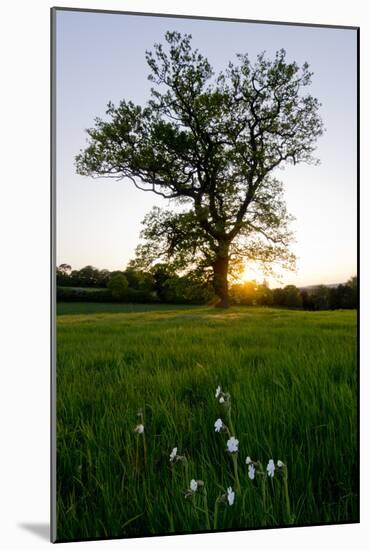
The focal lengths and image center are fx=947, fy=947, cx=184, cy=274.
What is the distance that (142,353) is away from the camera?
584 centimetres

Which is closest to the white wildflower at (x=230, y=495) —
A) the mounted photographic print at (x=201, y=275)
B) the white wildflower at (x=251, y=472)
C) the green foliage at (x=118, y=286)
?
the mounted photographic print at (x=201, y=275)

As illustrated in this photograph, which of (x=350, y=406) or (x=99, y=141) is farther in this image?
(x=350, y=406)

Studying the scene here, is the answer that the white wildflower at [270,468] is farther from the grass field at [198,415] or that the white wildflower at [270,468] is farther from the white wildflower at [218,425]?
the white wildflower at [218,425]

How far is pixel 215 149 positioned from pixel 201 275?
0.82 meters

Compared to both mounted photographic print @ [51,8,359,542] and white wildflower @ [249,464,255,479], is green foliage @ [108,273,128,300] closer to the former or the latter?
mounted photographic print @ [51,8,359,542]

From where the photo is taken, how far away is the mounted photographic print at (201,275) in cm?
560

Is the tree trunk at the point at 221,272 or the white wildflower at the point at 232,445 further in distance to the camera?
the tree trunk at the point at 221,272

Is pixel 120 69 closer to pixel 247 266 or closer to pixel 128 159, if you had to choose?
pixel 128 159

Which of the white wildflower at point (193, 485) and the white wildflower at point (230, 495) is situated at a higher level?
the white wildflower at point (193, 485)

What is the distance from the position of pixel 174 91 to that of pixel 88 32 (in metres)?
0.66

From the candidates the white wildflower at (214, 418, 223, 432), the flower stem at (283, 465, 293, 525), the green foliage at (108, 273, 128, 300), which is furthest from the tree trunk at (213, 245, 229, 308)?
the flower stem at (283, 465, 293, 525)

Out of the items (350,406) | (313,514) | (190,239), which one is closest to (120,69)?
(190,239)

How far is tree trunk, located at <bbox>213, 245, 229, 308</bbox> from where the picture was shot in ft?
19.7

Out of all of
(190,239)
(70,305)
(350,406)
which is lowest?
(350,406)
